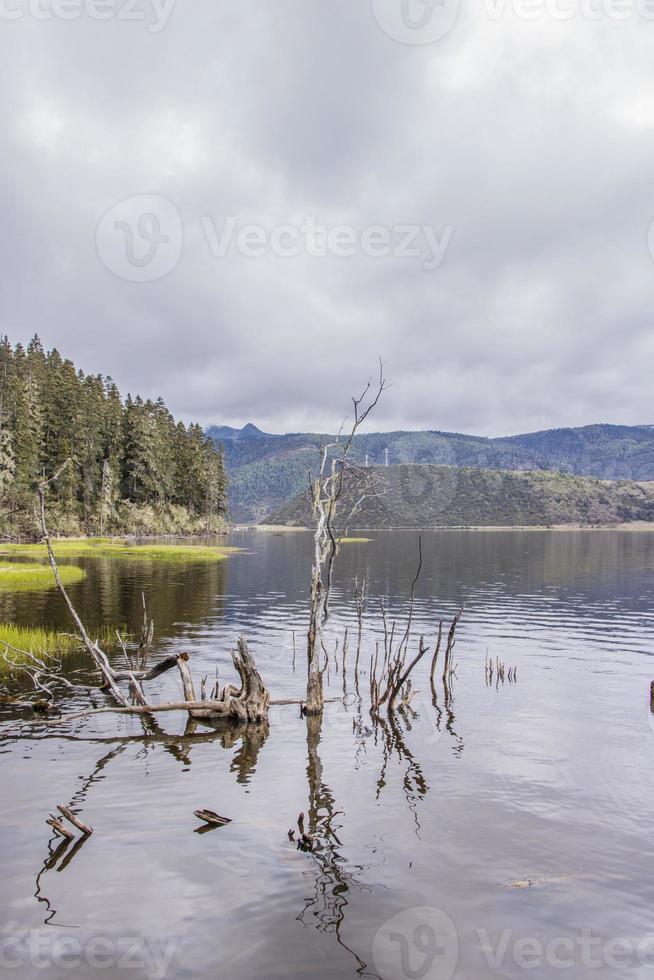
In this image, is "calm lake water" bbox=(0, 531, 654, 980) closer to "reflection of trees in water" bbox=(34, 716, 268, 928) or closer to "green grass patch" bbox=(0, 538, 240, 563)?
"reflection of trees in water" bbox=(34, 716, 268, 928)

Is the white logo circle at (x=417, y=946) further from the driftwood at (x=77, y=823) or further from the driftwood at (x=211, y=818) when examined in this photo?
the driftwood at (x=77, y=823)

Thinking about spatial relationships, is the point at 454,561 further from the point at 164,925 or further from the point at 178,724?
the point at 164,925

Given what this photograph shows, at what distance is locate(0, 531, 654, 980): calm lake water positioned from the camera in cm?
858

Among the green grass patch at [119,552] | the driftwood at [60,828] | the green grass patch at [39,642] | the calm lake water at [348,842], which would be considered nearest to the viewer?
the calm lake water at [348,842]

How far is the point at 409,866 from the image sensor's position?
10.9 metres

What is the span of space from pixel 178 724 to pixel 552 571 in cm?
7038

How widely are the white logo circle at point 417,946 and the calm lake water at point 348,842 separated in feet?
0.11

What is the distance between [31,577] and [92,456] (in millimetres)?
81820

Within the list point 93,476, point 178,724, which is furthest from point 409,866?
point 93,476

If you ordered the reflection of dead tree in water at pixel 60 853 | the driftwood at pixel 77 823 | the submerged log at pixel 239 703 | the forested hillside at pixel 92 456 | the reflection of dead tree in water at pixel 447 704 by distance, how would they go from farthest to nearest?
the forested hillside at pixel 92 456, the submerged log at pixel 239 703, the reflection of dead tree in water at pixel 447 704, the driftwood at pixel 77 823, the reflection of dead tree in water at pixel 60 853

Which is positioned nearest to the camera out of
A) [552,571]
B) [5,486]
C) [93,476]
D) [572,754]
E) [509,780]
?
[509,780]

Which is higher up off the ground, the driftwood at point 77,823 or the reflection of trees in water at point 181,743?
the driftwood at point 77,823

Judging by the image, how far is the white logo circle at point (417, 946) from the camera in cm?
823

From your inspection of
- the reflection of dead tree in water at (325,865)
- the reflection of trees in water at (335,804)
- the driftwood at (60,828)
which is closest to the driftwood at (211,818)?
the reflection of dead tree in water at (325,865)
